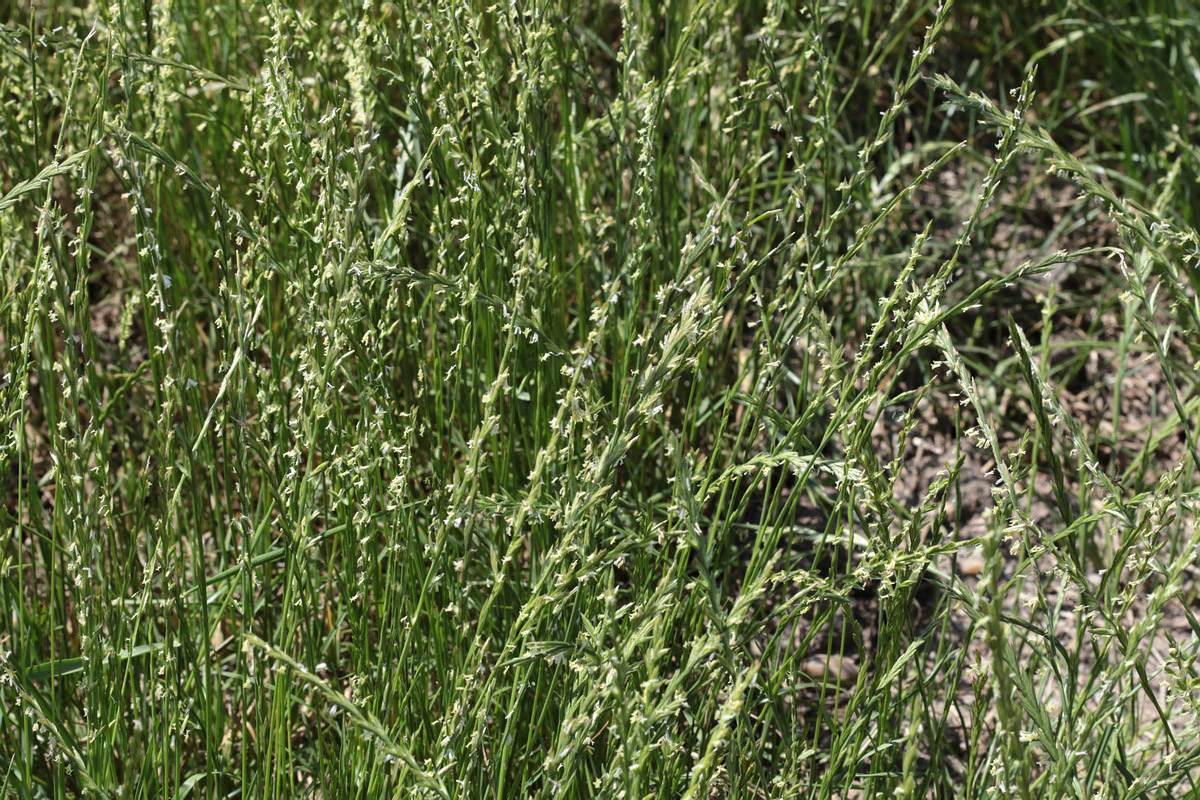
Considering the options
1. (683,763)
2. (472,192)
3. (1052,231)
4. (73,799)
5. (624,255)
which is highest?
(472,192)

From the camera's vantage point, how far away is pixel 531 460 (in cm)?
174

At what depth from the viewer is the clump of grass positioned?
1.17m

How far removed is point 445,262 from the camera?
5.24ft

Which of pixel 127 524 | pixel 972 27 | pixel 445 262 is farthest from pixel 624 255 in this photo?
pixel 972 27

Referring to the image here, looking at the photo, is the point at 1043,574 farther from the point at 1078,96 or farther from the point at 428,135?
the point at 428,135

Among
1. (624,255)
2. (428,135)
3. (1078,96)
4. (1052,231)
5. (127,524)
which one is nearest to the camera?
(428,135)

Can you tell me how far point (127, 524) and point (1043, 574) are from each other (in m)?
1.92

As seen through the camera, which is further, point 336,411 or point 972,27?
point 972,27

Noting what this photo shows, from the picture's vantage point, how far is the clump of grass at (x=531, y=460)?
3.84 feet

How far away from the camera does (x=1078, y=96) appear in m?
3.15

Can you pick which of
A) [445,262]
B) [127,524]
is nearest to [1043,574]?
[445,262]

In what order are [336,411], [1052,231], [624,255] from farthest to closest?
[1052,231] → [624,255] → [336,411]

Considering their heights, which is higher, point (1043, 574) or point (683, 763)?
point (683, 763)

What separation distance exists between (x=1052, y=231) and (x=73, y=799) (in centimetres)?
262
